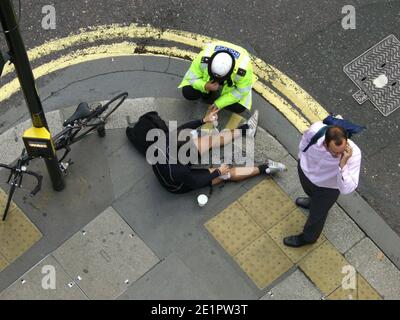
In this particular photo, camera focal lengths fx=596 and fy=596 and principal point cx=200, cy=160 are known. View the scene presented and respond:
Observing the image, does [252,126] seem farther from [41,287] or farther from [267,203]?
[41,287]

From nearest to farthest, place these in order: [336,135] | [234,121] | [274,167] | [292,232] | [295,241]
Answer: [336,135]
[295,241]
[292,232]
[274,167]
[234,121]

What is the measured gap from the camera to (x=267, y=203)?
7.05m

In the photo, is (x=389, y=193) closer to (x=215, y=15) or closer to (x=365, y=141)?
(x=365, y=141)

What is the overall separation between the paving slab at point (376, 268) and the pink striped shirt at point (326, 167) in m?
1.22

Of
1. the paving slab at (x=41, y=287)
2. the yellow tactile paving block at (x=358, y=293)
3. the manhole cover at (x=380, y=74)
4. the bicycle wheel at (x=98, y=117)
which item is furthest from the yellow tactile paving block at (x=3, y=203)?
the manhole cover at (x=380, y=74)

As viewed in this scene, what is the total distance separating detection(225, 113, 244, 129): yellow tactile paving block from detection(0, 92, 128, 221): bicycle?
51.8 inches

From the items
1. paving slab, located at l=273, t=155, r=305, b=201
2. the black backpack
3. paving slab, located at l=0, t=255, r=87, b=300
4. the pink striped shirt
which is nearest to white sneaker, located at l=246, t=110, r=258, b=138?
paving slab, located at l=273, t=155, r=305, b=201

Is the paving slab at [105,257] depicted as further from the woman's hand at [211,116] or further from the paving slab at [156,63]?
the paving slab at [156,63]

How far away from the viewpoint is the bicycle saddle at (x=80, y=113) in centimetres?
669

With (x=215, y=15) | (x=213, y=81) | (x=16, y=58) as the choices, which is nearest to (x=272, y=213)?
(x=213, y=81)

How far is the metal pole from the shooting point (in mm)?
4691

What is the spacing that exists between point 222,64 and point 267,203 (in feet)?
5.63

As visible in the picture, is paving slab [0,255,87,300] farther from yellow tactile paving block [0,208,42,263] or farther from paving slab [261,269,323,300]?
paving slab [261,269,323,300]

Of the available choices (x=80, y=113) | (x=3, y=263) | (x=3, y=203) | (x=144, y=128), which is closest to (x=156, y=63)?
(x=144, y=128)
